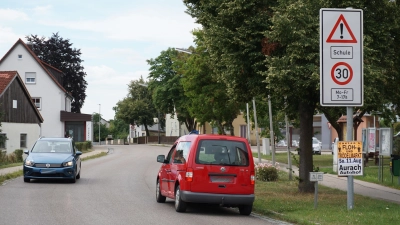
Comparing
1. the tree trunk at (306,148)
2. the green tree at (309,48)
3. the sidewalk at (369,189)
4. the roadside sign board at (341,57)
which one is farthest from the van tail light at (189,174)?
the sidewalk at (369,189)

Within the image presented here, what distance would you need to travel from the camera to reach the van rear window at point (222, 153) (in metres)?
15.5

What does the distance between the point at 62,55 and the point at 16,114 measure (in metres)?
27.0

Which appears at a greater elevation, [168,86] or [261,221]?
[168,86]

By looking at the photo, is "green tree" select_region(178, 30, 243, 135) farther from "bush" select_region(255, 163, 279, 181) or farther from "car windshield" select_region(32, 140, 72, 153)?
"car windshield" select_region(32, 140, 72, 153)

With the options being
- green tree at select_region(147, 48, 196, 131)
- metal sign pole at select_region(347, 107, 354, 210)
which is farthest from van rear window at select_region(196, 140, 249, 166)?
green tree at select_region(147, 48, 196, 131)

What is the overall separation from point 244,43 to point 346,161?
5.44 m

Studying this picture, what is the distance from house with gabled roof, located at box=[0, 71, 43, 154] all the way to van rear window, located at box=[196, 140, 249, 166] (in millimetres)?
36793

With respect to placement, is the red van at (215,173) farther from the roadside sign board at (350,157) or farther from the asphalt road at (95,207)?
the roadside sign board at (350,157)

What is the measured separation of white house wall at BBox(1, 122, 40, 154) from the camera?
51.2 m

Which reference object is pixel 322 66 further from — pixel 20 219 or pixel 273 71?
pixel 20 219

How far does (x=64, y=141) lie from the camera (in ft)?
83.4

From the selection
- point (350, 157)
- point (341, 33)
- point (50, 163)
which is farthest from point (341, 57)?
point (50, 163)

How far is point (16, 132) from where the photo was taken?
174 ft

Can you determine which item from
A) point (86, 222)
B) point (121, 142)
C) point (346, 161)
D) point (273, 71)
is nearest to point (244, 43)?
point (273, 71)
